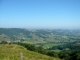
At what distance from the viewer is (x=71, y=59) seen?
A: 74.5 metres

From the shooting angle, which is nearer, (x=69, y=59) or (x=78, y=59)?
(x=78, y=59)

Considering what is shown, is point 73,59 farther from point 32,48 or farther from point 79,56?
point 32,48

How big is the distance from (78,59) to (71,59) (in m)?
9.05

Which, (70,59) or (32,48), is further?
(32,48)

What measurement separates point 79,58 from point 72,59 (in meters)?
9.06

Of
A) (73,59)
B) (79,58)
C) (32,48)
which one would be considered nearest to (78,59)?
(79,58)

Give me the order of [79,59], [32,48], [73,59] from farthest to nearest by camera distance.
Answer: [32,48] < [73,59] < [79,59]

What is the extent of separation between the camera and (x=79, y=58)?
65688 millimetres

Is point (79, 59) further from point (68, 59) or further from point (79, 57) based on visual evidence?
point (68, 59)

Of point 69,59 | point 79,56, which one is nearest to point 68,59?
point 69,59

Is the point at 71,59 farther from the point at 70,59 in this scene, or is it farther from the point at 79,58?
the point at 79,58

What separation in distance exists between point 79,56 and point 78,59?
223cm

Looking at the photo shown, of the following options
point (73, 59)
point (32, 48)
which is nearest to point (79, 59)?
point (73, 59)

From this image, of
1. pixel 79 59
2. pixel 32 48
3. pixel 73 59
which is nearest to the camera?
pixel 79 59
